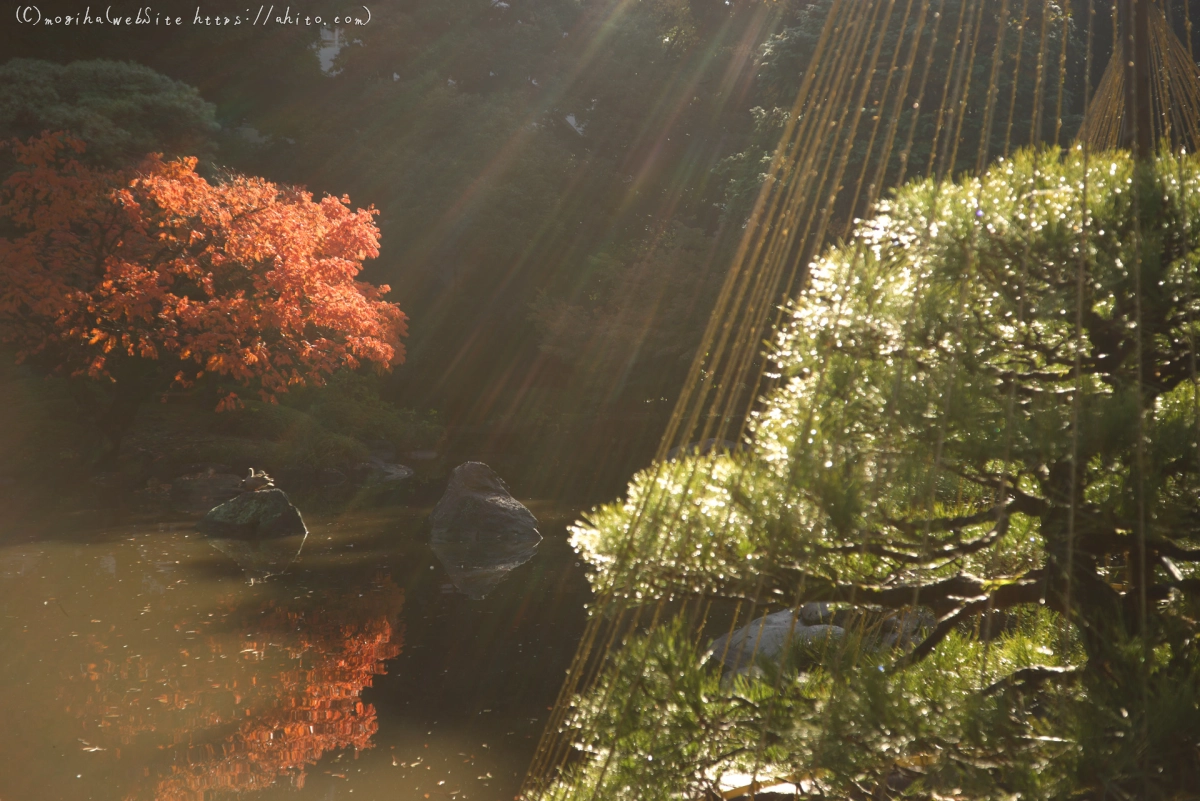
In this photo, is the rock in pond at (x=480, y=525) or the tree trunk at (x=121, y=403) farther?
the tree trunk at (x=121, y=403)

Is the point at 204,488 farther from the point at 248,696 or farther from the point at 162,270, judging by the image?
the point at 248,696

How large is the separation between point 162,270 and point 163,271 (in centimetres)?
4

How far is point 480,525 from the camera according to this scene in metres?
8.10

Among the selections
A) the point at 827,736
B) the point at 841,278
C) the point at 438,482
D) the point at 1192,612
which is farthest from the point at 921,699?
the point at 438,482

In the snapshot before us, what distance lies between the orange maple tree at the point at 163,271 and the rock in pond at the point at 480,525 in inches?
109

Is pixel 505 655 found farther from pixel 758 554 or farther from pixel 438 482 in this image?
pixel 438 482

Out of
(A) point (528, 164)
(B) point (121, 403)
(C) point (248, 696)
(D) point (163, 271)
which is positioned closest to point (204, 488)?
(B) point (121, 403)

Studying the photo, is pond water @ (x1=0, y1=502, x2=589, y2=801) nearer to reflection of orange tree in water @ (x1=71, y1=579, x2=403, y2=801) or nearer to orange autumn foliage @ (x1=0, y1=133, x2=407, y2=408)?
reflection of orange tree in water @ (x1=71, y1=579, x2=403, y2=801)

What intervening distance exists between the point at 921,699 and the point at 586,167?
55.3 ft

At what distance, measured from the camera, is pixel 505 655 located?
16.8 ft

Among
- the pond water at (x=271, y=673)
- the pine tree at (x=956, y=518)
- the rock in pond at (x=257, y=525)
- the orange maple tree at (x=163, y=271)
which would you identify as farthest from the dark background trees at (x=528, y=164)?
the pine tree at (x=956, y=518)

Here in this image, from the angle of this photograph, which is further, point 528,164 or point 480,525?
point 528,164

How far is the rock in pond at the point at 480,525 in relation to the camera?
24.8 ft

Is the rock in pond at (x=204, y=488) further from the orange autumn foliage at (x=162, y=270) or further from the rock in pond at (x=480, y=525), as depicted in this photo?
the rock in pond at (x=480, y=525)
